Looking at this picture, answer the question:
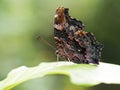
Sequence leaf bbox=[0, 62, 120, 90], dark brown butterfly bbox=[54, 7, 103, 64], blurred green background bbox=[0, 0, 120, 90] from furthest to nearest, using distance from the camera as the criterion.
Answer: blurred green background bbox=[0, 0, 120, 90], dark brown butterfly bbox=[54, 7, 103, 64], leaf bbox=[0, 62, 120, 90]

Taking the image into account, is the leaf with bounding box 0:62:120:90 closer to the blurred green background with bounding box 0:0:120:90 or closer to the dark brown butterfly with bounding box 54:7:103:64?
the dark brown butterfly with bounding box 54:7:103:64

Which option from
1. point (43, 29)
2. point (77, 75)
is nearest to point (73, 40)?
point (77, 75)

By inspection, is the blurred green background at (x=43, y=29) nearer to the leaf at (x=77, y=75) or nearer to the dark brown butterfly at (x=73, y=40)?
the dark brown butterfly at (x=73, y=40)

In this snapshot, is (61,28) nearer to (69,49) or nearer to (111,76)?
(69,49)

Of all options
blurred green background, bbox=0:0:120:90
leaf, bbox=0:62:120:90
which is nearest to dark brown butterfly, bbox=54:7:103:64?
leaf, bbox=0:62:120:90

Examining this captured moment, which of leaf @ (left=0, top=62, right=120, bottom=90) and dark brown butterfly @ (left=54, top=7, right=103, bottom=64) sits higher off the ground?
dark brown butterfly @ (left=54, top=7, right=103, bottom=64)
